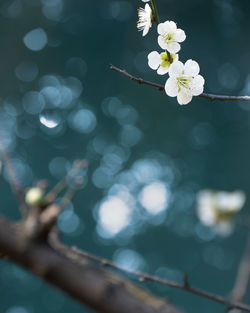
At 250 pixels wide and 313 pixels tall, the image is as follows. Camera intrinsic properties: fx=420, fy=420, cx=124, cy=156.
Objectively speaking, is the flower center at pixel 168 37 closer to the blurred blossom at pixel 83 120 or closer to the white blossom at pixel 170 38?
the white blossom at pixel 170 38

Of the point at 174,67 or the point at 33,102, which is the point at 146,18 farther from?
the point at 33,102

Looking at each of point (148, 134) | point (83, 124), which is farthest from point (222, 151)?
point (83, 124)

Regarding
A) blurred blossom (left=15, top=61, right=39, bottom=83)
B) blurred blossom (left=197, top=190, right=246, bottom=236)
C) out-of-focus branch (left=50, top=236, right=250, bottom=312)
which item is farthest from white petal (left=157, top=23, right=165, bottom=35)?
blurred blossom (left=15, top=61, right=39, bottom=83)

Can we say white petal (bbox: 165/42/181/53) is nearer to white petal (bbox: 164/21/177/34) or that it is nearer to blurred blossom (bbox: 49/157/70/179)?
white petal (bbox: 164/21/177/34)

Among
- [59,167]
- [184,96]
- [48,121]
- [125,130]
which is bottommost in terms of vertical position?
[59,167]

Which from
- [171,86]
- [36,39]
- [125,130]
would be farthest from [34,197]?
[125,130]

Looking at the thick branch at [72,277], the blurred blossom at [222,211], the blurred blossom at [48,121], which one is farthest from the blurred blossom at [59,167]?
the thick branch at [72,277]
